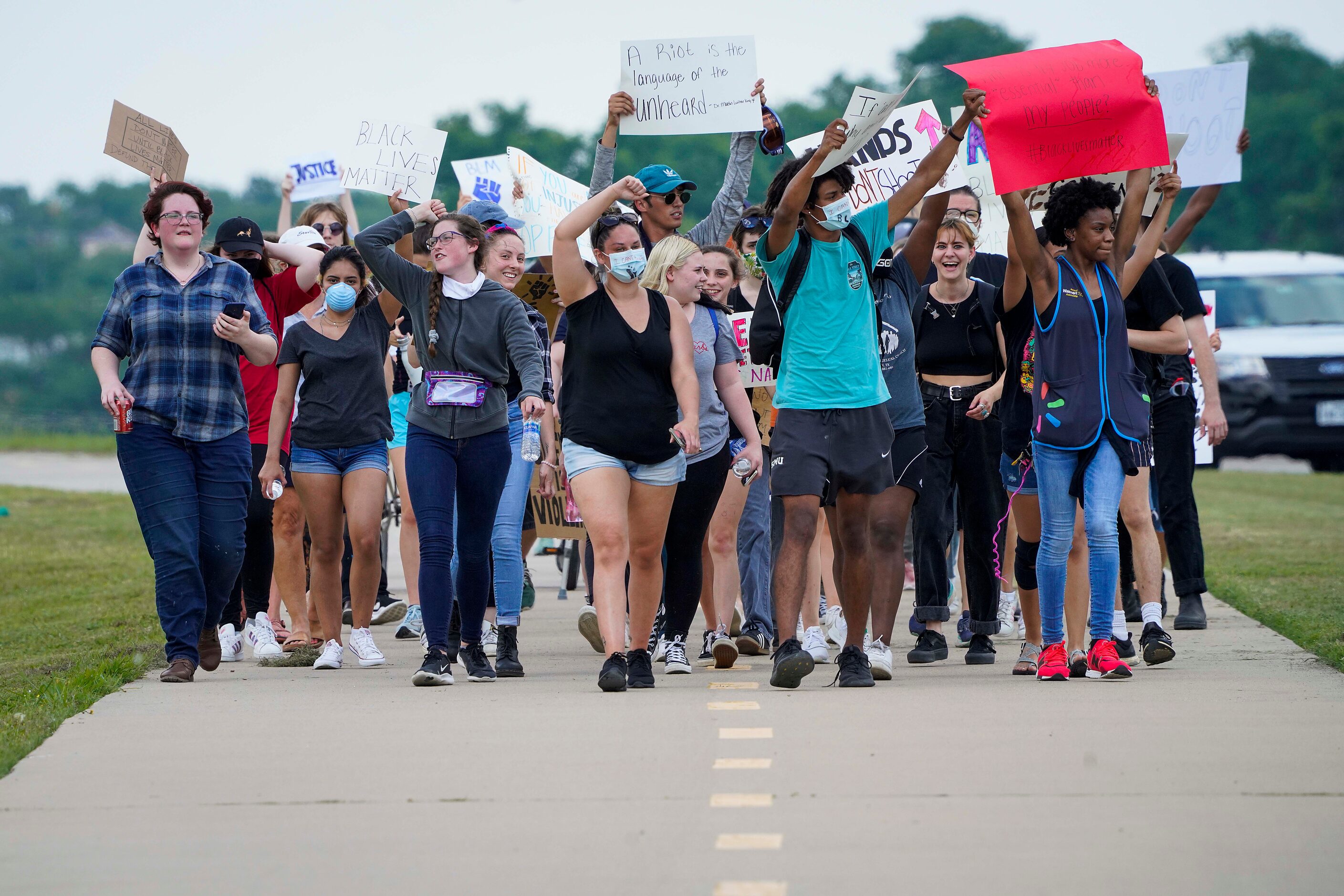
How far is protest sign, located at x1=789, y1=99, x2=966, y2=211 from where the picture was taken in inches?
374

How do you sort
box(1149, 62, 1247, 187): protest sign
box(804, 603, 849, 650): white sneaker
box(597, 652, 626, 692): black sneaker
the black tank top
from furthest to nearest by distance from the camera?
box(1149, 62, 1247, 187): protest sign, box(804, 603, 849, 650): white sneaker, the black tank top, box(597, 652, 626, 692): black sneaker

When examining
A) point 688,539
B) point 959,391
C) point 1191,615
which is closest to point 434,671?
point 688,539

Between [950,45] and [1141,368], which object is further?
[950,45]

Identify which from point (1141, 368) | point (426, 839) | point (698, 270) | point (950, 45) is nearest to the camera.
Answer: point (426, 839)

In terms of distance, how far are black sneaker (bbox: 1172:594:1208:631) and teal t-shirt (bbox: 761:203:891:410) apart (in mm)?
2648

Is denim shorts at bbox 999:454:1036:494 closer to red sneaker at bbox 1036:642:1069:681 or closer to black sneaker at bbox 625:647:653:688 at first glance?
red sneaker at bbox 1036:642:1069:681

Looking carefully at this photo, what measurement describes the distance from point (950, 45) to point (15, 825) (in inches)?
A: 3291

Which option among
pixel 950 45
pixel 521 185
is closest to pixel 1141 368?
Answer: pixel 521 185

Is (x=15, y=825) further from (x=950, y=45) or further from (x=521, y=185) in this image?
(x=950, y=45)

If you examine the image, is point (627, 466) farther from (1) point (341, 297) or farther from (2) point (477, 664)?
(1) point (341, 297)

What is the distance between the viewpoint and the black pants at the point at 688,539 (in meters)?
7.71

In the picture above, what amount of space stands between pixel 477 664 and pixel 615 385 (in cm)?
135

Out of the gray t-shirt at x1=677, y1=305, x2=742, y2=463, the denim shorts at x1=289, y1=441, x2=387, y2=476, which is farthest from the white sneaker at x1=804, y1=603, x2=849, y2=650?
the denim shorts at x1=289, y1=441, x2=387, y2=476

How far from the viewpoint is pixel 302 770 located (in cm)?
549
